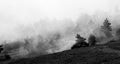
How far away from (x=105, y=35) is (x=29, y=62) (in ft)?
277

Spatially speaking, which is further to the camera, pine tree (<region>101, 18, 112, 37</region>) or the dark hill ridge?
pine tree (<region>101, 18, 112, 37</region>)

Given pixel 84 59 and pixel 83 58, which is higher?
pixel 83 58

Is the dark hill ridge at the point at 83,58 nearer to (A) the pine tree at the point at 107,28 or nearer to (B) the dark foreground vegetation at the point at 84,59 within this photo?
(B) the dark foreground vegetation at the point at 84,59

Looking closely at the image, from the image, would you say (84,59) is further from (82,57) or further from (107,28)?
(107,28)

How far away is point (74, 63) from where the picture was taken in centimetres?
3991

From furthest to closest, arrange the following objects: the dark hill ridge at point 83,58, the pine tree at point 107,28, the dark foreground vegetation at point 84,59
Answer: the pine tree at point 107,28
the dark hill ridge at point 83,58
the dark foreground vegetation at point 84,59

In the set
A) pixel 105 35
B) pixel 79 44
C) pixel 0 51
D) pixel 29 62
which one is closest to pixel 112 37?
pixel 105 35

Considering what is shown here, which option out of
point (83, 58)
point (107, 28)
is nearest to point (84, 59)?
point (83, 58)

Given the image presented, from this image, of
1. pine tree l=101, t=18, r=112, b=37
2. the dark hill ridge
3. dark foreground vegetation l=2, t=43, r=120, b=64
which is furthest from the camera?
pine tree l=101, t=18, r=112, b=37

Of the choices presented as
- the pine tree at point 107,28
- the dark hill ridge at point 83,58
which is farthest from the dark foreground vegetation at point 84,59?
the pine tree at point 107,28

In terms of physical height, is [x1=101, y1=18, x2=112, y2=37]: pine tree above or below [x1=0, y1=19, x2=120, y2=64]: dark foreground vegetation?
above

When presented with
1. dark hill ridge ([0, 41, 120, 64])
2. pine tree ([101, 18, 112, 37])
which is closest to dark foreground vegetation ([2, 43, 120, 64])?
dark hill ridge ([0, 41, 120, 64])

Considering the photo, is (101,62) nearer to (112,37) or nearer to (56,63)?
(56,63)

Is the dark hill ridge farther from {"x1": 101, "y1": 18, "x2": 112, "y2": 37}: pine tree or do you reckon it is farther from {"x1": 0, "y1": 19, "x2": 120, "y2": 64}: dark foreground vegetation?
{"x1": 101, "y1": 18, "x2": 112, "y2": 37}: pine tree
